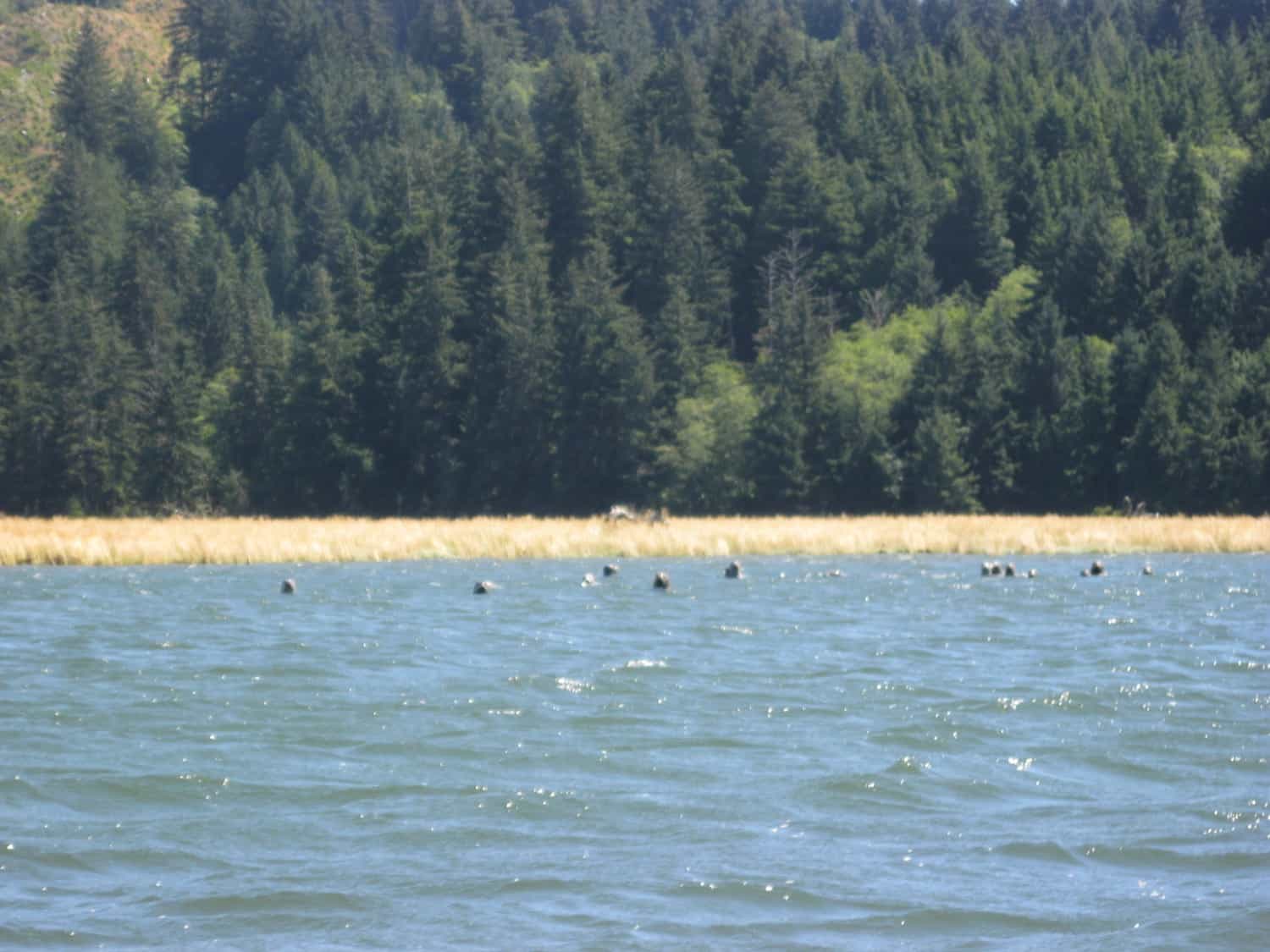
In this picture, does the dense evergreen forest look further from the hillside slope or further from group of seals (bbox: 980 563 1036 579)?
the hillside slope

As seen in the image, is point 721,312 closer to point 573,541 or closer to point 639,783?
point 573,541

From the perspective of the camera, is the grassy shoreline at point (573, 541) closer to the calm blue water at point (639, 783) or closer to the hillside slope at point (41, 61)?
the calm blue water at point (639, 783)

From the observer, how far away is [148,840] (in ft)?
38.9

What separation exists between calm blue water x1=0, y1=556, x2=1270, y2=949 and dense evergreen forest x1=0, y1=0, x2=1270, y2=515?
145ft

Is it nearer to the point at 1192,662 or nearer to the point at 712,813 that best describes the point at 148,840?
the point at 712,813

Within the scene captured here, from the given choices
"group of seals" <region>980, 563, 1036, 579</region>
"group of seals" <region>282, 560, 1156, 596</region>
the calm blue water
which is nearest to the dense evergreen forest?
"group of seals" <region>282, 560, 1156, 596</region>

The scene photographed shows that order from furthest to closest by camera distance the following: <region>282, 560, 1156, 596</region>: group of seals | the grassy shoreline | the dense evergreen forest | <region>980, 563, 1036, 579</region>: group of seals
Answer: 1. the dense evergreen forest
2. the grassy shoreline
3. <region>980, 563, 1036, 579</region>: group of seals
4. <region>282, 560, 1156, 596</region>: group of seals

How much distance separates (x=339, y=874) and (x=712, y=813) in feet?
9.57

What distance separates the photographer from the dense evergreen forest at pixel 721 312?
68.3 m

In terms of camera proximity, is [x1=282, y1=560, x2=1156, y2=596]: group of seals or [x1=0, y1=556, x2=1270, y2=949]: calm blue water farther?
[x1=282, y1=560, x2=1156, y2=596]: group of seals

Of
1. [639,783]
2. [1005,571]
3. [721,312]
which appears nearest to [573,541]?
[1005,571]

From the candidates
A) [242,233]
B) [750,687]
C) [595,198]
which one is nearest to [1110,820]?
[750,687]

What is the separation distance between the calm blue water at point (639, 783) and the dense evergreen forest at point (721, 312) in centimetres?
4412

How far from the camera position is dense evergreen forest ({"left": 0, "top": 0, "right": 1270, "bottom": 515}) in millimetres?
68312
